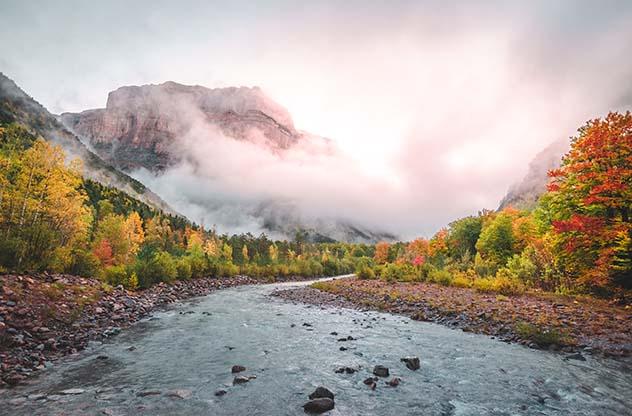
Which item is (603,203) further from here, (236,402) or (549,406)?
(236,402)

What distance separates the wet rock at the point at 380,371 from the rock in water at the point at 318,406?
2.64 m

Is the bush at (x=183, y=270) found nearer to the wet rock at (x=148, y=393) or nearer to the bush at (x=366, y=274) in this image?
the bush at (x=366, y=274)

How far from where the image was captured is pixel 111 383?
29.7 feet

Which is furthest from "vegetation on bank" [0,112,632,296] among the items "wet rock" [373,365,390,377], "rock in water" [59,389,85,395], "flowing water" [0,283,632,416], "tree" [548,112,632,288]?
"wet rock" [373,365,390,377]

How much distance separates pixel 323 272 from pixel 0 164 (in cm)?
8199

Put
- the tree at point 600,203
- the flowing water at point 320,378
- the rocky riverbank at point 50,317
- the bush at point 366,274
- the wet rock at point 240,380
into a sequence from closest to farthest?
1. the flowing water at point 320,378
2. the wet rock at point 240,380
3. the rocky riverbank at point 50,317
4. the tree at point 600,203
5. the bush at point 366,274

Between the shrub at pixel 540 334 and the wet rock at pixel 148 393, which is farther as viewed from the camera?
the shrub at pixel 540 334

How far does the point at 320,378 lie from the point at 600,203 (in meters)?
20.6

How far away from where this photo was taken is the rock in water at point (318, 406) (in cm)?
740

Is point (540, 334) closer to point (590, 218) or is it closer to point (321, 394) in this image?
point (321, 394)

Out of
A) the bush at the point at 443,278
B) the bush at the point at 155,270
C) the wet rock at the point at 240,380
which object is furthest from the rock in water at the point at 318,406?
the bush at the point at 443,278

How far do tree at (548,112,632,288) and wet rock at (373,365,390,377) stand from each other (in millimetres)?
16480

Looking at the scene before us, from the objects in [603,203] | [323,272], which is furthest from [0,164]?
[323,272]

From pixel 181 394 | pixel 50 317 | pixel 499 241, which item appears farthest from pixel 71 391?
pixel 499 241
